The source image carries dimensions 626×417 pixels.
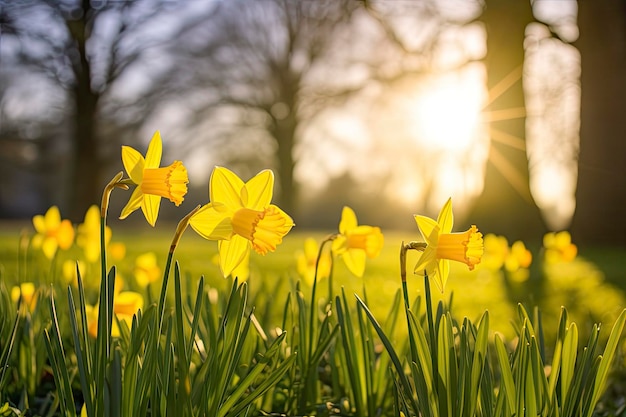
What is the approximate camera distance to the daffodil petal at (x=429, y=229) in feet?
3.41

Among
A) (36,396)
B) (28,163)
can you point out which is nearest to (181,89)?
(28,163)

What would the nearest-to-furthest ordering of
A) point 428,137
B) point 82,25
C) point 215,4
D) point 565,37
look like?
point 565,37 < point 82,25 < point 428,137 < point 215,4

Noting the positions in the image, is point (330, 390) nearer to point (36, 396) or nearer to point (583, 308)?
point (36, 396)

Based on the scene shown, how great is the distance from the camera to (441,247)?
1032 millimetres

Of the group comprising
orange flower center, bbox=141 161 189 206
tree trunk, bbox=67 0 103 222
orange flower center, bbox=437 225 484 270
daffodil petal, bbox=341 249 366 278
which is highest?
tree trunk, bbox=67 0 103 222

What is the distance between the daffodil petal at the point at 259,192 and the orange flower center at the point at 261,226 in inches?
1.0

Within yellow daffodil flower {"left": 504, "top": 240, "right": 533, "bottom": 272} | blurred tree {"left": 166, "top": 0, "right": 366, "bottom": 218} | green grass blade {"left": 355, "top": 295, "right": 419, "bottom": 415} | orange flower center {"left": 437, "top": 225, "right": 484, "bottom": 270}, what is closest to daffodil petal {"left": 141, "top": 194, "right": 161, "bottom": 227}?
green grass blade {"left": 355, "top": 295, "right": 419, "bottom": 415}

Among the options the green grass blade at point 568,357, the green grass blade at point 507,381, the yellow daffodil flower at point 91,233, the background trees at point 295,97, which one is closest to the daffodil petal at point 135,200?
the green grass blade at point 507,381

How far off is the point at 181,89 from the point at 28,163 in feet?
14.7

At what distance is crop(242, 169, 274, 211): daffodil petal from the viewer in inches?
40.6

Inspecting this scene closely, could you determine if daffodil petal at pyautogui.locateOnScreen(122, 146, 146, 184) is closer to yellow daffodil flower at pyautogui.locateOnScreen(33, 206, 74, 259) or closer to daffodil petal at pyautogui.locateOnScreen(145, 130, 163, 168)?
daffodil petal at pyautogui.locateOnScreen(145, 130, 163, 168)

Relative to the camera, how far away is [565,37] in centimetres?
846

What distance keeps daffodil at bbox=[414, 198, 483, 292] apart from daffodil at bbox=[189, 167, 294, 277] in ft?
0.75

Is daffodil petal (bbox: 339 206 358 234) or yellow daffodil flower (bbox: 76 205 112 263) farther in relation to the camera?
yellow daffodil flower (bbox: 76 205 112 263)
